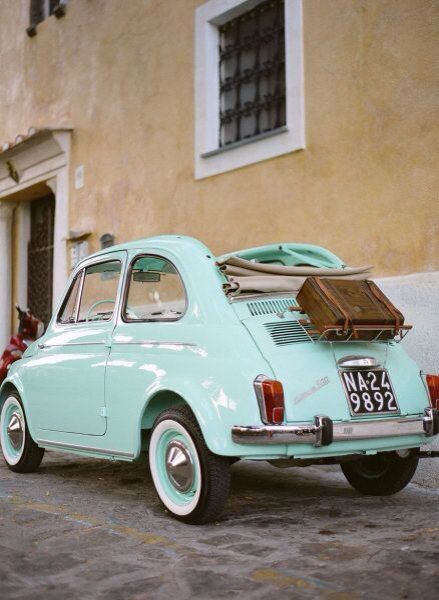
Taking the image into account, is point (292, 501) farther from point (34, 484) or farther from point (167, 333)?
point (34, 484)

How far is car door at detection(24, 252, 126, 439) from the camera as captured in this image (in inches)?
221

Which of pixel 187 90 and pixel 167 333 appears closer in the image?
pixel 167 333

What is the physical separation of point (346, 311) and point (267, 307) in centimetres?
51

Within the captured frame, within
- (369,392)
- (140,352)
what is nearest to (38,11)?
(140,352)

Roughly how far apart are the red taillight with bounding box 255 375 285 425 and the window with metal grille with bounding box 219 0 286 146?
4.70 meters

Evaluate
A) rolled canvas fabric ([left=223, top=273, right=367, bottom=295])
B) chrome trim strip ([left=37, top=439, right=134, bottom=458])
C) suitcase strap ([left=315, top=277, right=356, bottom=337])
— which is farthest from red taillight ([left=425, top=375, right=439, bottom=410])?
chrome trim strip ([left=37, top=439, right=134, bottom=458])

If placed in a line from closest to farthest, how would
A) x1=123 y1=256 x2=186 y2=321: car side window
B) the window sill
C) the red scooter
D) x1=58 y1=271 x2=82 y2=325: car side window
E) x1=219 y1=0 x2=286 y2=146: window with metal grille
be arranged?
1. x1=123 y1=256 x2=186 y2=321: car side window
2. x1=58 y1=271 x2=82 y2=325: car side window
3. the window sill
4. x1=219 y1=0 x2=286 y2=146: window with metal grille
5. the red scooter

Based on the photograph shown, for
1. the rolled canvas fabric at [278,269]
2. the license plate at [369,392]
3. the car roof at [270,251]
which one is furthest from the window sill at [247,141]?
the license plate at [369,392]

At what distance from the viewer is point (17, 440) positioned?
677 cm

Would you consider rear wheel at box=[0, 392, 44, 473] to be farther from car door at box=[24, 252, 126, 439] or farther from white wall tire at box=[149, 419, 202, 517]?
white wall tire at box=[149, 419, 202, 517]

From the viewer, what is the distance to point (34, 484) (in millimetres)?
6191

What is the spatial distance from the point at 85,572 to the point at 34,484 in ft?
8.59

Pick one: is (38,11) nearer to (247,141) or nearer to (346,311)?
(247,141)

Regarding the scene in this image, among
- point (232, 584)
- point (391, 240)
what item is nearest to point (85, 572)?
point (232, 584)
